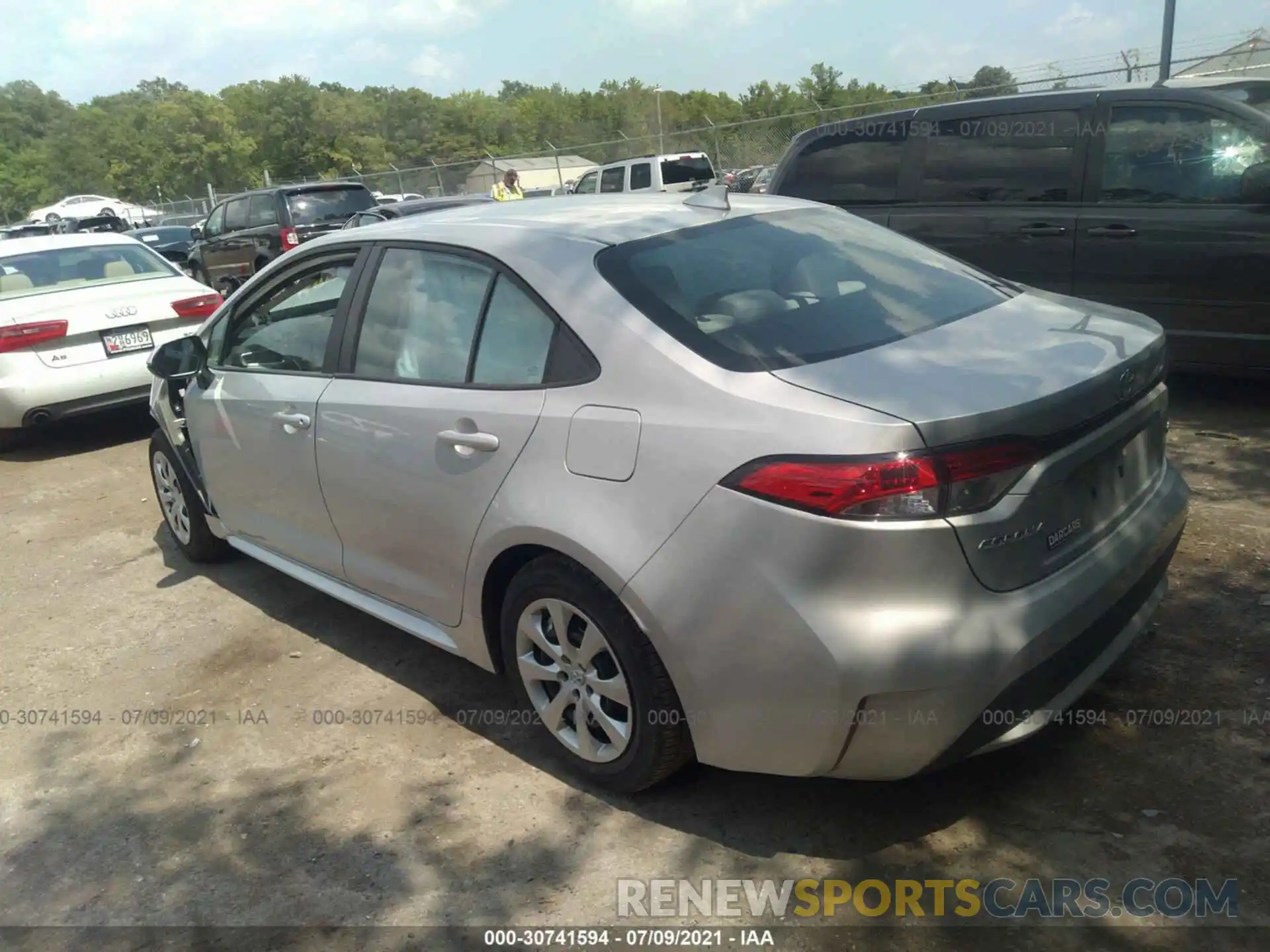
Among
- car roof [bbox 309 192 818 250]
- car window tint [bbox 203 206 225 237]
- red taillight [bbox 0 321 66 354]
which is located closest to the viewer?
car roof [bbox 309 192 818 250]

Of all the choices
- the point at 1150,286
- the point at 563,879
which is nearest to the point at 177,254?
the point at 1150,286

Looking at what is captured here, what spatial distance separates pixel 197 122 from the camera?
87062mm

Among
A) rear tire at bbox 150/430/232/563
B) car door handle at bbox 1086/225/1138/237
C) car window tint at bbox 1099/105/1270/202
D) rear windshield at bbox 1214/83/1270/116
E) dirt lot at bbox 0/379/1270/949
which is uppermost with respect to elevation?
rear windshield at bbox 1214/83/1270/116

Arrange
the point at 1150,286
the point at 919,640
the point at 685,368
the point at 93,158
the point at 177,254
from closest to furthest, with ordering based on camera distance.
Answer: the point at 919,640 → the point at 685,368 → the point at 1150,286 → the point at 177,254 → the point at 93,158

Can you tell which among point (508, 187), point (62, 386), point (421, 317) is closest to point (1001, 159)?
point (421, 317)

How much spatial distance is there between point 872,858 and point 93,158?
97.9 meters

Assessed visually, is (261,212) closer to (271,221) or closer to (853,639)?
(271,221)

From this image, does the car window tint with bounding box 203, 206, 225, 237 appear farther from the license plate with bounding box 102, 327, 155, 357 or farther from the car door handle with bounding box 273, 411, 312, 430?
the car door handle with bounding box 273, 411, 312, 430

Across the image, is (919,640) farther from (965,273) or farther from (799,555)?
(965,273)

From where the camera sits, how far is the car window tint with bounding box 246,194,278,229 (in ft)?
47.8


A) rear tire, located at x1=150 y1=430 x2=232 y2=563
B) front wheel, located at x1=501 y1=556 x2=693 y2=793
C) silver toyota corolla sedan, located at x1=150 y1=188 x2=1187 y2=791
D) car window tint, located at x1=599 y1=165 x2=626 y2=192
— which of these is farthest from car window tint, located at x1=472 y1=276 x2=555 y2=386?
car window tint, located at x1=599 y1=165 x2=626 y2=192

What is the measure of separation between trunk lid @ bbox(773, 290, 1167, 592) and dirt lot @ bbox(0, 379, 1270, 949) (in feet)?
2.50

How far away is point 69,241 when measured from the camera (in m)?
8.36

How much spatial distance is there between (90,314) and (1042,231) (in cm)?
646
